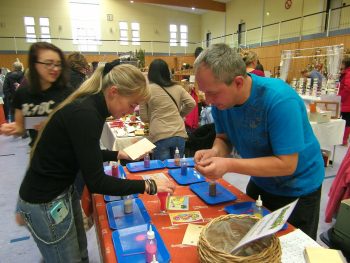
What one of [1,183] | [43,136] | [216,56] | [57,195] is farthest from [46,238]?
[1,183]

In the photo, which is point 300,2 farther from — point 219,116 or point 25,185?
point 25,185

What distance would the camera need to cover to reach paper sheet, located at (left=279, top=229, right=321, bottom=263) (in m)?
0.96

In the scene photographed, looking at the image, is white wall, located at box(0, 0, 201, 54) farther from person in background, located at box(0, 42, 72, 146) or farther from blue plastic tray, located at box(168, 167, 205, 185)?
blue plastic tray, located at box(168, 167, 205, 185)

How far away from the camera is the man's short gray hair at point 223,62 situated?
106 centimetres

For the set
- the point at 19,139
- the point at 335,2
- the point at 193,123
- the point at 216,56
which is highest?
the point at 335,2

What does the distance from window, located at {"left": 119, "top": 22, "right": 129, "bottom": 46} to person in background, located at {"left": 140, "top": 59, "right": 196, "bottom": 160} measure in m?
14.6

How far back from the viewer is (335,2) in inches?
380

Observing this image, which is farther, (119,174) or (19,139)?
(19,139)

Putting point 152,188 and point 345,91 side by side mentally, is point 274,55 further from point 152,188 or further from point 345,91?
point 152,188

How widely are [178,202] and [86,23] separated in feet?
53.3

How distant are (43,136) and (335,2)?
1150 cm

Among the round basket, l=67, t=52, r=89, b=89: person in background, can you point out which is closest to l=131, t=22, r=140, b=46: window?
l=67, t=52, r=89, b=89: person in background

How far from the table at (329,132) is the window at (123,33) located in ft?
47.4

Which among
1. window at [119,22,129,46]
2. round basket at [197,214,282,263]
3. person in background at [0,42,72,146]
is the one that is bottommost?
round basket at [197,214,282,263]
